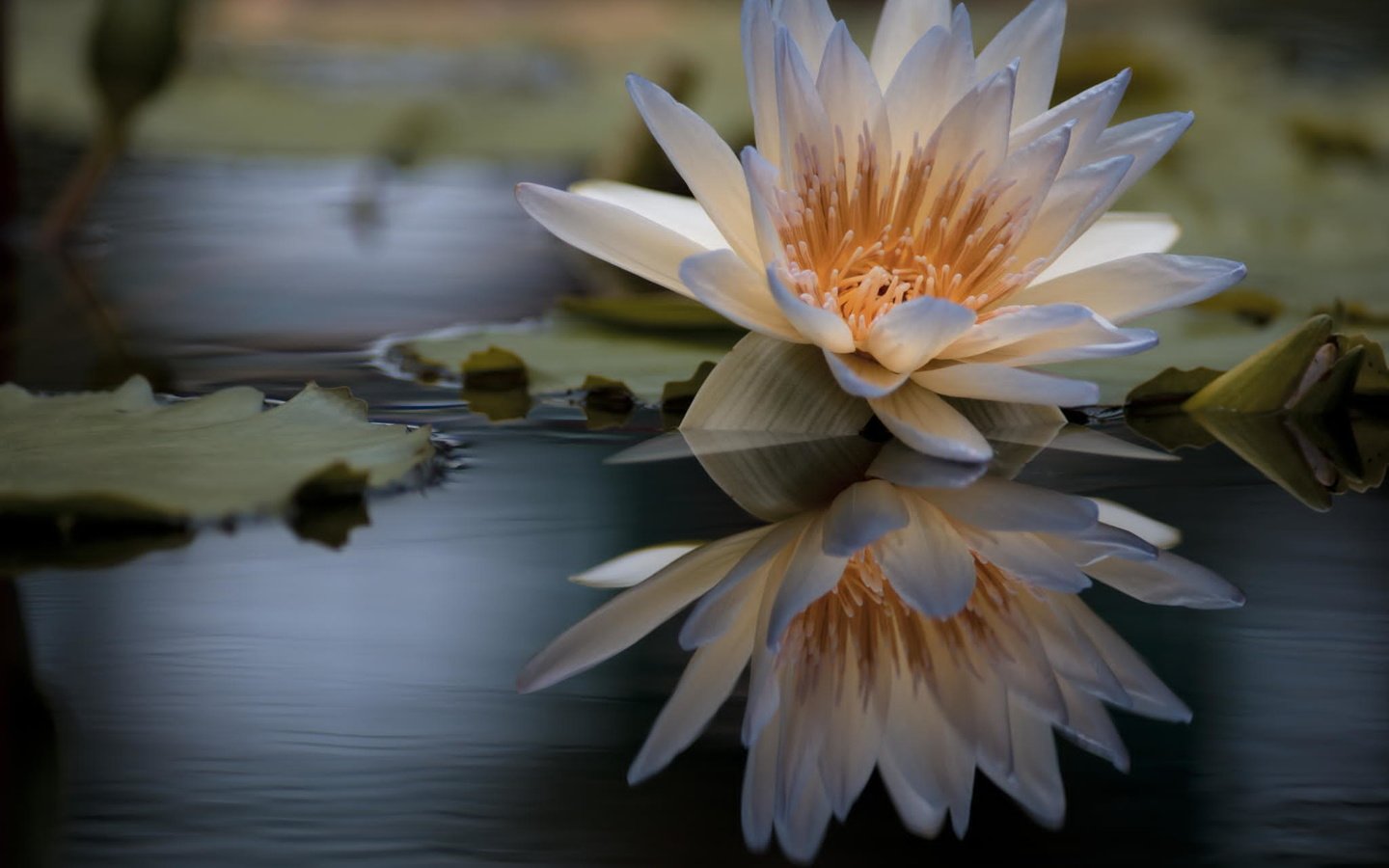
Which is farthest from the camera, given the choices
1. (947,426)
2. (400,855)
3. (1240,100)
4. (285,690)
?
(1240,100)

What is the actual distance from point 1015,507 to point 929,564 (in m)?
0.10

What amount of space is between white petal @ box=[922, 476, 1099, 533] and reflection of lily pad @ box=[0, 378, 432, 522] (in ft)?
0.79

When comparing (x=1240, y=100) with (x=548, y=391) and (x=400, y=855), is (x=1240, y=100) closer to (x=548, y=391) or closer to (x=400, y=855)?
(x=548, y=391)

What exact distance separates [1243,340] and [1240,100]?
0.94 m

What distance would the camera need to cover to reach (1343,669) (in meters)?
0.47

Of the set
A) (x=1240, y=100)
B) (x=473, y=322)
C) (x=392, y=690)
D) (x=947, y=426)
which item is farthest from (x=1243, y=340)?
(x=1240, y=100)

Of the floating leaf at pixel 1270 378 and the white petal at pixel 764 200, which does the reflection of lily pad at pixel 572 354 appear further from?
the floating leaf at pixel 1270 378

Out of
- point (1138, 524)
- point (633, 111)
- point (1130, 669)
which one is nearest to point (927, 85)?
point (1138, 524)

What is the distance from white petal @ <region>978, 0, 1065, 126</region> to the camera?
771mm

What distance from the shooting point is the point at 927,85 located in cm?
72

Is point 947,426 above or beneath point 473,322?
above

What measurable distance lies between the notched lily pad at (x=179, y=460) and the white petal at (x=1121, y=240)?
0.37m

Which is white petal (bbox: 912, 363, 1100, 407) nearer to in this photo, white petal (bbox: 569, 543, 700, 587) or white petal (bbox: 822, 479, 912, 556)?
white petal (bbox: 822, 479, 912, 556)

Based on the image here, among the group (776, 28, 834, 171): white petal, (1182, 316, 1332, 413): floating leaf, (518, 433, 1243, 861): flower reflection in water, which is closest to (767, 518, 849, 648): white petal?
(518, 433, 1243, 861): flower reflection in water
